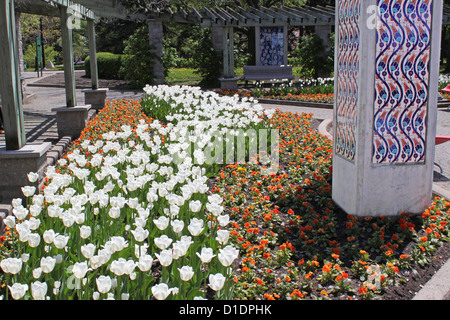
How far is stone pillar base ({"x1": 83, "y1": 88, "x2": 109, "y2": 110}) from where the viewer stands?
39.5ft

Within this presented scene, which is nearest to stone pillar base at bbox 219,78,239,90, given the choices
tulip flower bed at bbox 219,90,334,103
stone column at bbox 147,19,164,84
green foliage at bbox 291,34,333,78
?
tulip flower bed at bbox 219,90,334,103

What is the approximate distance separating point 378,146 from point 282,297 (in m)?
1.90

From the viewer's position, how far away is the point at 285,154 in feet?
22.4

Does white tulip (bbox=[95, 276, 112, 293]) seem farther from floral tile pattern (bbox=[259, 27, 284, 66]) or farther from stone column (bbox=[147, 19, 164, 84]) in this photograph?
floral tile pattern (bbox=[259, 27, 284, 66])

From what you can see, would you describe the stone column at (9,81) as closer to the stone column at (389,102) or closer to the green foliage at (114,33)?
the stone column at (389,102)

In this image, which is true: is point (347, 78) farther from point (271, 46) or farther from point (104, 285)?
point (271, 46)

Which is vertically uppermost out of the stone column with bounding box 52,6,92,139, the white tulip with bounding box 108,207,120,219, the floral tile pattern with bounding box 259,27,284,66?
the floral tile pattern with bounding box 259,27,284,66

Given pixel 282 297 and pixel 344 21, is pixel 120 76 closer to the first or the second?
pixel 344 21

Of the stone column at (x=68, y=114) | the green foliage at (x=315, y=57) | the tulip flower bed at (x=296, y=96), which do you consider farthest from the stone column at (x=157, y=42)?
the stone column at (x=68, y=114)

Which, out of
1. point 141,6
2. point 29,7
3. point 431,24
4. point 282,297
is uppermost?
point 141,6

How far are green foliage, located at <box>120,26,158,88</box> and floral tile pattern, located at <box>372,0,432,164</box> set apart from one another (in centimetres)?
1618

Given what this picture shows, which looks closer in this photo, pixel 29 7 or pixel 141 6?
pixel 29 7

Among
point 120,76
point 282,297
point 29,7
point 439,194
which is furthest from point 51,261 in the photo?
point 120,76

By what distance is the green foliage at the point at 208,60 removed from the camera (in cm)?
2064
